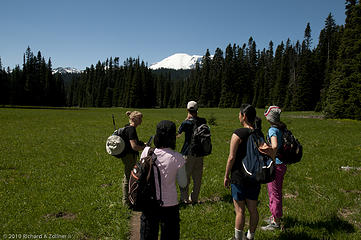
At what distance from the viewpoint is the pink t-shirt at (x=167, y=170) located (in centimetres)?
337

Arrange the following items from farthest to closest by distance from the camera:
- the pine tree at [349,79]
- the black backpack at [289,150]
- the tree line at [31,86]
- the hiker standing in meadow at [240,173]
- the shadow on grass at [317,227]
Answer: the tree line at [31,86]
the pine tree at [349,79]
the shadow on grass at [317,227]
the black backpack at [289,150]
the hiker standing in meadow at [240,173]

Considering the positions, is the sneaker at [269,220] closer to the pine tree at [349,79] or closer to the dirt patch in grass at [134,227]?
the dirt patch in grass at [134,227]

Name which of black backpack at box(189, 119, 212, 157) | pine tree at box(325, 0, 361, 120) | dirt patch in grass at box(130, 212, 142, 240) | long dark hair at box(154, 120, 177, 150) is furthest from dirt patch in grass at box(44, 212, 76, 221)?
pine tree at box(325, 0, 361, 120)

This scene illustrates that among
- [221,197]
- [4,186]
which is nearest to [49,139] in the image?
[4,186]

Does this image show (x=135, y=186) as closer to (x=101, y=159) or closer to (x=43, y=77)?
(x=101, y=159)

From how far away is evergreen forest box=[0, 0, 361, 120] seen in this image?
109 feet

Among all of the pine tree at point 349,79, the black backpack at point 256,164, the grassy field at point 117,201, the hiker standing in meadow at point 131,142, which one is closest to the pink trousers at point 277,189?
the grassy field at point 117,201

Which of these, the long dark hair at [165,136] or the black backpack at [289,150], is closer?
the long dark hair at [165,136]

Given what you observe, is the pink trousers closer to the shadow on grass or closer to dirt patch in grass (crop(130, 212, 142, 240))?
the shadow on grass

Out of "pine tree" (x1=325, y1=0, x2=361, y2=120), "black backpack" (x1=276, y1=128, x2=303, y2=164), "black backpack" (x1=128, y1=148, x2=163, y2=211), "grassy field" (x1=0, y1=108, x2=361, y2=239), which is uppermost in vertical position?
"pine tree" (x1=325, y1=0, x2=361, y2=120)

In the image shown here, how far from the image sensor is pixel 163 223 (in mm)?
3463

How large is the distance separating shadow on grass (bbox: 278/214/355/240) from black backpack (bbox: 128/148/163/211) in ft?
9.72

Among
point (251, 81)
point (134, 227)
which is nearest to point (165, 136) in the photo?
point (134, 227)

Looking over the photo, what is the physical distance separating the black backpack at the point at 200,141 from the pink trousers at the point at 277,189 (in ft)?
5.02
